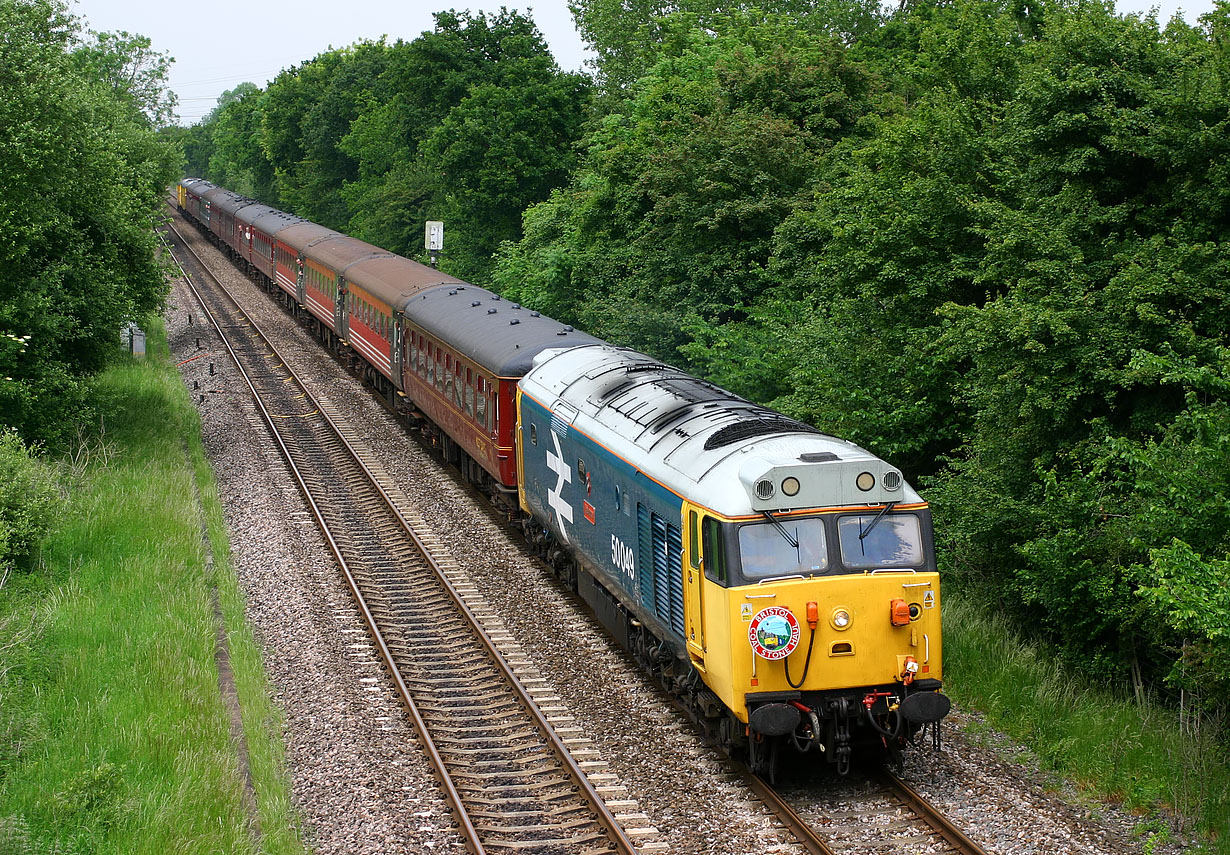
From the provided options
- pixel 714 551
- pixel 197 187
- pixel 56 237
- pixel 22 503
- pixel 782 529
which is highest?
pixel 197 187

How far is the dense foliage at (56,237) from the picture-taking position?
20.8 m

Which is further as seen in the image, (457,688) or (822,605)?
(457,688)

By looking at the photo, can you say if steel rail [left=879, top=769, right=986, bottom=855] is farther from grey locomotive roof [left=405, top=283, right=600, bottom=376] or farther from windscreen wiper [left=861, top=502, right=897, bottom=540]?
grey locomotive roof [left=405, top=283, right=600, bottom=376]

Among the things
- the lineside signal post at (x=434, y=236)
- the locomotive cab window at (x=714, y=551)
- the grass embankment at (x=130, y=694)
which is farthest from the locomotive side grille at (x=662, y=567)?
the lineside signal post at (x=434, y=236)

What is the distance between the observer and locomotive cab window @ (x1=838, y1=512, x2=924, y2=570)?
1041 cm

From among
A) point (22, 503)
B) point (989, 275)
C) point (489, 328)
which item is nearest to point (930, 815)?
point (989, 275)

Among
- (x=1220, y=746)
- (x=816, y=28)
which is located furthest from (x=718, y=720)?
(x=816, y=28)

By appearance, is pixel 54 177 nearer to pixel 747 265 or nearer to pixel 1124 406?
pixel 747 265

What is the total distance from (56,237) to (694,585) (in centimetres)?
1830

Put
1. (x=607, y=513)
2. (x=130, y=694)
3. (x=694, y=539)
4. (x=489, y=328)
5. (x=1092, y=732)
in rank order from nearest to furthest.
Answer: (x=694, y=539), (x=1092, y=732), (x=130, y=694), (x=607, y=513), (x=489, y=328)

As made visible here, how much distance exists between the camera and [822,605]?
33.4ft

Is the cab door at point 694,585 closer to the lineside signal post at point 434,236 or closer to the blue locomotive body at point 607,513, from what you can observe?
the blue locomotive body at point 607,513

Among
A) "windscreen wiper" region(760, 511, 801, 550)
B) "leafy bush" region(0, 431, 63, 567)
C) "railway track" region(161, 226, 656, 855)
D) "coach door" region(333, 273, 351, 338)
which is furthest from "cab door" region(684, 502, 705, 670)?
"coach door" region(333, 273, 351, 338)

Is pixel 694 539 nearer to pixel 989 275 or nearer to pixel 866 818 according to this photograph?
pixel 866 818
